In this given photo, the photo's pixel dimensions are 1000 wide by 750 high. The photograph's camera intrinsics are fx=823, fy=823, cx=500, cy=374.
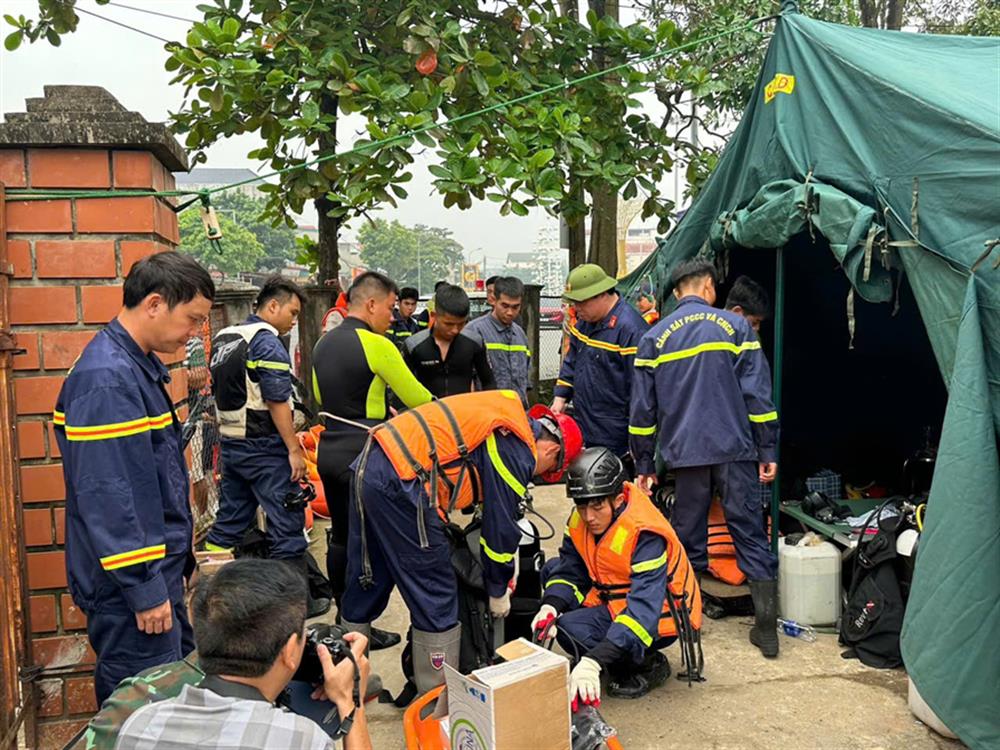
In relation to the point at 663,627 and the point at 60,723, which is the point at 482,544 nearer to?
the point at 663,627

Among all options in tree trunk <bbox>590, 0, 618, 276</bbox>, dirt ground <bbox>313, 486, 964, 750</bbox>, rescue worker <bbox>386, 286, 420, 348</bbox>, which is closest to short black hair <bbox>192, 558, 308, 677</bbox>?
dirt ground <bbox>313, 486, 964, 750</bbox>

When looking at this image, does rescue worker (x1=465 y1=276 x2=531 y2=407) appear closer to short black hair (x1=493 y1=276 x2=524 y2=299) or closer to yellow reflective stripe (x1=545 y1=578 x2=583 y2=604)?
short black hair (x1=493 y1=276 x2=524 y2=299)

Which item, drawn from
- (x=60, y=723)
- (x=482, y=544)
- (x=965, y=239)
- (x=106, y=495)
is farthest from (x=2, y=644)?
(x=965, y=239)

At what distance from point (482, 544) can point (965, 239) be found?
218cm

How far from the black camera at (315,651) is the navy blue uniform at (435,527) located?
3.39 ft

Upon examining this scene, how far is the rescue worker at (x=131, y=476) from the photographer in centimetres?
217

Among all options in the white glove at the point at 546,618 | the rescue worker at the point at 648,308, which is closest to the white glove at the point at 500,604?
the white glove at the point at 546,618

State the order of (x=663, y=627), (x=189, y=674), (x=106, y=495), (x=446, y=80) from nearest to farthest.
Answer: (x=189, y=674) → (x=106, y=495) → (x=663, y=627) → (x=446, y=80)

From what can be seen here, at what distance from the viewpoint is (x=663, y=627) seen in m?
3.44

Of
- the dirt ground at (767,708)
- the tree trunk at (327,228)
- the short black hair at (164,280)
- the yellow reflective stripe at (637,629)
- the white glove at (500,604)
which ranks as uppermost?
the tree trunk at (327,228)

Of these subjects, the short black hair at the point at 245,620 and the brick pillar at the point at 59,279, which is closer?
the short black hair at the point at 245,620

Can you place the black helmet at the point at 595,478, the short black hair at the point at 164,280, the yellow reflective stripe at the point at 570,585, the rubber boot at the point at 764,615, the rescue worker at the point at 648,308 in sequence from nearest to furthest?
the short black hair at the point at 164,280
the black helmet at the point at 595,478
the yellow reflective stripe at the point at 570,585
the rubber boot at the point at 764,615
the rescue worker at the point at 648,308

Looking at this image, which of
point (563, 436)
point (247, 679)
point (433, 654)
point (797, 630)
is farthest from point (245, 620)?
point (797, 630)

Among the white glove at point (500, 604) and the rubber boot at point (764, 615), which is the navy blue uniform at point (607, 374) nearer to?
the rubber boot at point (764, 615)
